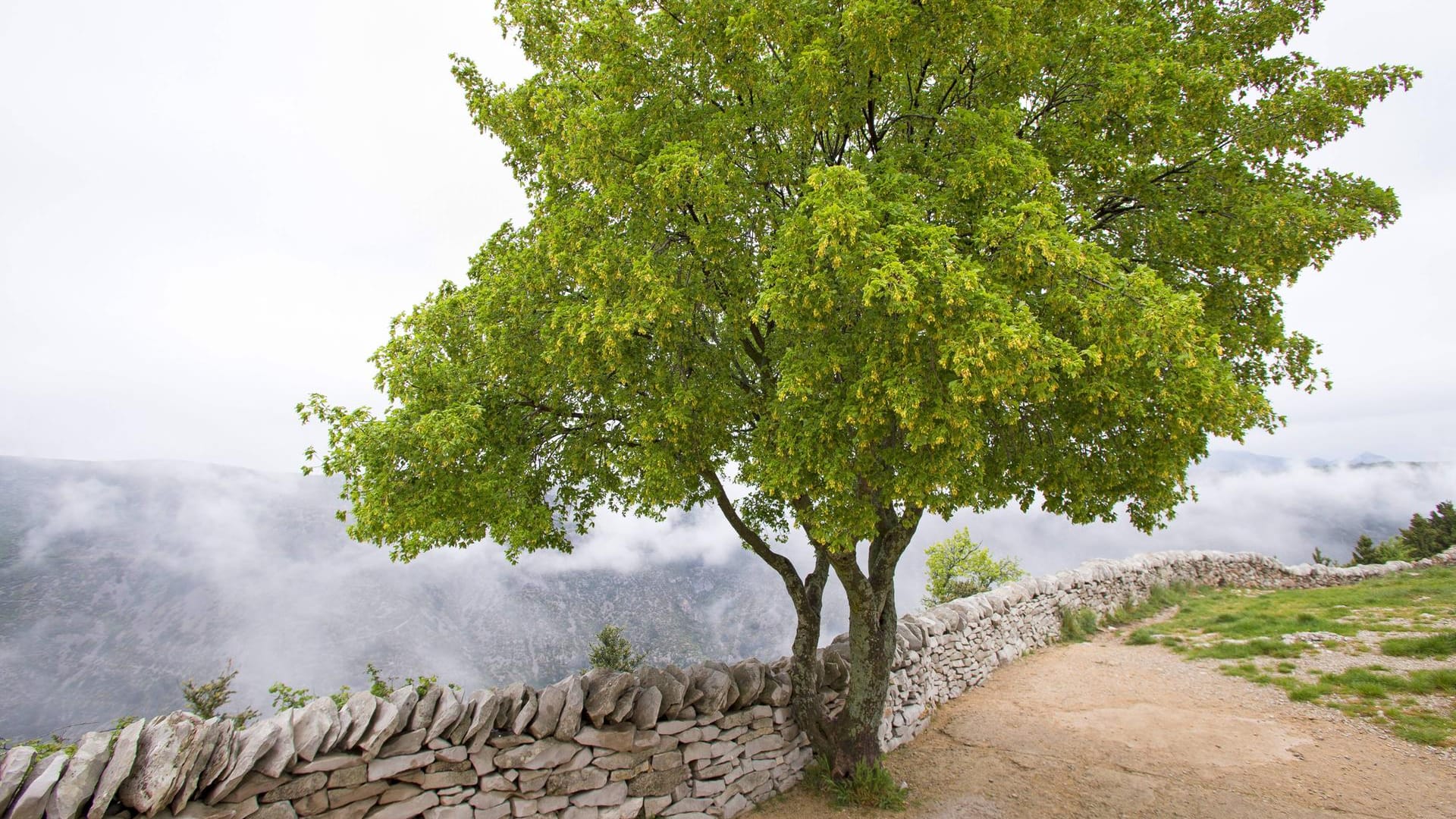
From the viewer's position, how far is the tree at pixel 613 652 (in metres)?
Answer: 14.2

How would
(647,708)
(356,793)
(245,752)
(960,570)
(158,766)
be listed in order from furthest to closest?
(960,570) → (647,708) → (356,793) → (245,752) → (158,766)

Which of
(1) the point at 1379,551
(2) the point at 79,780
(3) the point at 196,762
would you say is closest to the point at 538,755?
(3) the point at 196,762

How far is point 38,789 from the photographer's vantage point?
407 cm

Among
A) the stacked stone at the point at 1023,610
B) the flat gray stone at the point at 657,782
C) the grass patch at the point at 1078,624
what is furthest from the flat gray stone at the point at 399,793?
the grass patch at the point at 1078,624

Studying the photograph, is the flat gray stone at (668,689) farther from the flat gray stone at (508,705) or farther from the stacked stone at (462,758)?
the flat gray stone at (508,705)

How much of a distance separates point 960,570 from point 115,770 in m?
18.6

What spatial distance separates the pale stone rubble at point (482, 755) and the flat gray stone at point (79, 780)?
0.03 ft

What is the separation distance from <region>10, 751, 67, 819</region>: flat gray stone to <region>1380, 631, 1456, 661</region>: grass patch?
56.1 ft

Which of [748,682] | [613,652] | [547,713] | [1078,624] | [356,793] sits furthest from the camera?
[1078,624]

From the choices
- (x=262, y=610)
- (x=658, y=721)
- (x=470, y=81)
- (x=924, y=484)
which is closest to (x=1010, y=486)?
(x=924, y=484)

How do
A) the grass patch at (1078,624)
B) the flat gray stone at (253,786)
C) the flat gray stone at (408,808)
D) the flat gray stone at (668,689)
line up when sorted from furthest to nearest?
the grass patch at (1078,624)
the flat gray stone at (668,689)
the flat gray stone at (408,808)
the flat gray stone at (253,786)

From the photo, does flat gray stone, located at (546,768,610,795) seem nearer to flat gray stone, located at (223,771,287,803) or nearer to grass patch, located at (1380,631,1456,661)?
flat gray stone, located at (223,771,287,803)

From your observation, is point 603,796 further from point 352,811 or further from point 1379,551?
point 1379,551

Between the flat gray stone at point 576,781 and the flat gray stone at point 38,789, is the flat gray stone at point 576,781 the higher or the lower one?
the lower one
